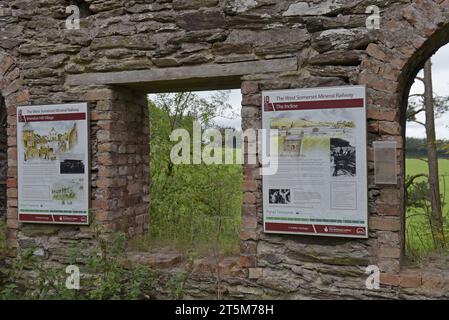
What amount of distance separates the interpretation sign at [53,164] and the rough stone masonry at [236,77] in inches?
4.8

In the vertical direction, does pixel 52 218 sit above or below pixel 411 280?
above

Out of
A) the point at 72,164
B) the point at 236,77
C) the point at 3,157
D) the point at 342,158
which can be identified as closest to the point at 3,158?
the point at 3,157

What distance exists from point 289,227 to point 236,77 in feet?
4.79

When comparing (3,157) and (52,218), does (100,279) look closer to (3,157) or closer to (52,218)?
(52,218)

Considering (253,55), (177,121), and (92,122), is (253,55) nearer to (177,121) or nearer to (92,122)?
(92,122)

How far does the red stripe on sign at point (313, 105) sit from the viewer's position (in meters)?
3.64

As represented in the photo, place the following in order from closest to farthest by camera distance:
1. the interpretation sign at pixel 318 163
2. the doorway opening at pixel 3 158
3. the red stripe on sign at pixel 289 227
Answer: the interpretation sign at pixel 318 163, the red stripe on sign at pixel 289 227, the doorway opening at pixel 3 158

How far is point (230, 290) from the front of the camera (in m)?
4.05

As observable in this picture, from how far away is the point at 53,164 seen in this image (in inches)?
180

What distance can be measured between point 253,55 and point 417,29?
1.36 meters

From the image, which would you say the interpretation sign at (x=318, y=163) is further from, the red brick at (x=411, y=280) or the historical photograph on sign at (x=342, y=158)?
the red brick at (x=411, y=280)

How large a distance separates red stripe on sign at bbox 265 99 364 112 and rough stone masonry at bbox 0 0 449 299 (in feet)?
0.42

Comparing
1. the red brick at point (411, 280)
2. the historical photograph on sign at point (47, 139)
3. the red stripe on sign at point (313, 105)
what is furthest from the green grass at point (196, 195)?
the red brick at point (411, 280)
